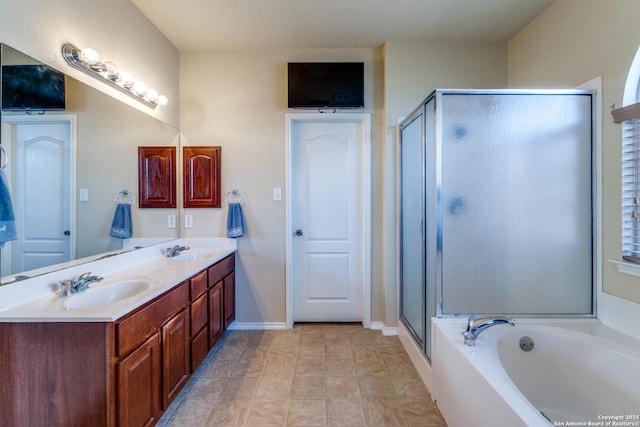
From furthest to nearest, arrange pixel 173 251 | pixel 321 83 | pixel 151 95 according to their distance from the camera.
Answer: pixel 321 83 < pixel 173 251 < pixel 151 95

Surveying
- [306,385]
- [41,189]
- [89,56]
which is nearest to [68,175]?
[41,189]

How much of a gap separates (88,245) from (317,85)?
6.94 feet

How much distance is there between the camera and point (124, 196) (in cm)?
204

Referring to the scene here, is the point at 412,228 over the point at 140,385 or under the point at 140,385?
over

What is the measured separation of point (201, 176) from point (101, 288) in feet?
4.52

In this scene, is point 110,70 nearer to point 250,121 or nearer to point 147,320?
point 250,121

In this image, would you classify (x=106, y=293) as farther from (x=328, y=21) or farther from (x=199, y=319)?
(x=328, y=21)

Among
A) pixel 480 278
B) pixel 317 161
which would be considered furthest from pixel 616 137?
pixel 317 161

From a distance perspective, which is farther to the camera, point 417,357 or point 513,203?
point 417,357

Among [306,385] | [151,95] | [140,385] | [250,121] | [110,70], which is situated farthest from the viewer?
[250,121]

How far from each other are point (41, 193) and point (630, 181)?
121 inches

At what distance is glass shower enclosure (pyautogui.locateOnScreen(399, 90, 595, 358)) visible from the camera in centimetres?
175

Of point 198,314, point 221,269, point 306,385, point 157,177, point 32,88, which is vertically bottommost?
point 306,385

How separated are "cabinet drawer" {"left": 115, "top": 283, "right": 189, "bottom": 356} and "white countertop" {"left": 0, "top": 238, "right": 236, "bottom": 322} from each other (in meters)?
0.05
